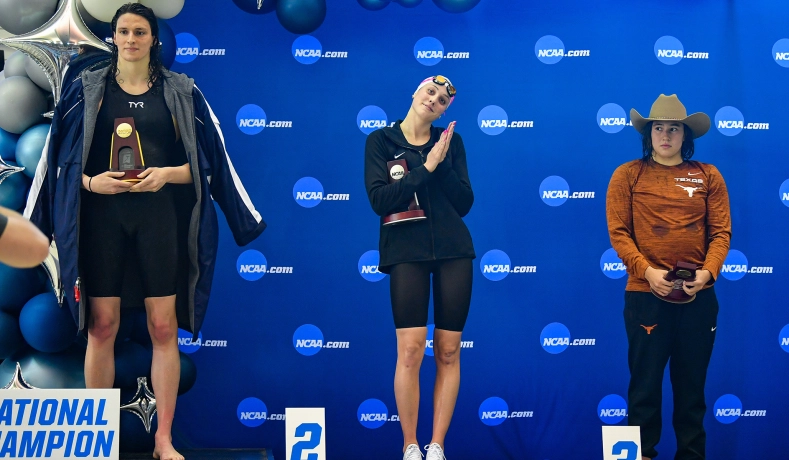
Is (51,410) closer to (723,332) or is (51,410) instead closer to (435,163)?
(435,163)

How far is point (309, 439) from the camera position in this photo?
10.6ft

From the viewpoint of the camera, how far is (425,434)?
14.2ft

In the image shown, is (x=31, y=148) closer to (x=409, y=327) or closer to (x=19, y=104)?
(x=19, y=104)

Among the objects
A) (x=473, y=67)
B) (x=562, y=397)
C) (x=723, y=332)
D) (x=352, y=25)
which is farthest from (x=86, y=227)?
(x=723, y=332)

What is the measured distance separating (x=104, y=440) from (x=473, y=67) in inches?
101

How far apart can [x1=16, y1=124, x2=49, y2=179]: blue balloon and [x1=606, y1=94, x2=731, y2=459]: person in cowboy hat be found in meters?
2.50

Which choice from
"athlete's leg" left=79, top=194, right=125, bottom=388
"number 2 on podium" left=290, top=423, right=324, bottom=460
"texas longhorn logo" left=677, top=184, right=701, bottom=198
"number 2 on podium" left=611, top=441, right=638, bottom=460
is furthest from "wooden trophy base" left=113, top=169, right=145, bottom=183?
"texas longhorn logo" left=677, top=184, right=701, bottom=198

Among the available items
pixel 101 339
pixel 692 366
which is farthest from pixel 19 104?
pixel 692 366

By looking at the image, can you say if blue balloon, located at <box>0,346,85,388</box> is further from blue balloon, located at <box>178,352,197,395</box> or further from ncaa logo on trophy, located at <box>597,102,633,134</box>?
ncaa logo on trophy, located at <box>597,102,633,134</box>

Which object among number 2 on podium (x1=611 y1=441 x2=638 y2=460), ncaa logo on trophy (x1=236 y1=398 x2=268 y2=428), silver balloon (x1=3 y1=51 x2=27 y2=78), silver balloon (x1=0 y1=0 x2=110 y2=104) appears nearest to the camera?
number 2 on podium (x1=611 y1=441 x2=638 y2=460)

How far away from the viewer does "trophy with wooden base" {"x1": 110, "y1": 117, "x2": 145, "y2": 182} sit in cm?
329

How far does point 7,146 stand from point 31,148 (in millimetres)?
179

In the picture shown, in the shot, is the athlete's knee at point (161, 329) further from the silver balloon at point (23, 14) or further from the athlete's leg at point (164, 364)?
the silver balloon at point (23, 14)

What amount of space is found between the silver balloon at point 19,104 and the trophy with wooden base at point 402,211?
1.53 m
